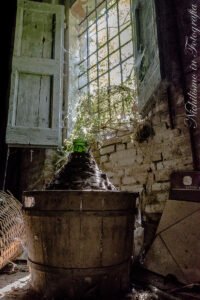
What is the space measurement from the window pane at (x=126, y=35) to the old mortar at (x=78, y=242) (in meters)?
2.66

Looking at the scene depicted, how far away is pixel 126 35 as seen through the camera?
361 cm

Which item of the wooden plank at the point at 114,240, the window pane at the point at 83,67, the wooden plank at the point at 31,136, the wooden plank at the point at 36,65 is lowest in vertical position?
the wooden plank at the point at 114,240

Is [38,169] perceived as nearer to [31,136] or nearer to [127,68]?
[31,136]

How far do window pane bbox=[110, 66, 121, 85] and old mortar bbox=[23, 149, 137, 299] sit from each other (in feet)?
7.50

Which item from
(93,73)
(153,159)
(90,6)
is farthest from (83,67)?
(153,159)

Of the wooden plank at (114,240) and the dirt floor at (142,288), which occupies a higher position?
the wooden plank at (114,240)

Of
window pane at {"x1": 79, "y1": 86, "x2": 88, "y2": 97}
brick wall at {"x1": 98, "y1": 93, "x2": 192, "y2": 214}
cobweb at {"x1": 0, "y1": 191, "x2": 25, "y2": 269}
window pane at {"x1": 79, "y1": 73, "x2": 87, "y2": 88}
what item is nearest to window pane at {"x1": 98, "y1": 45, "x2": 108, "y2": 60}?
window pane at {"x1": 79, "y1": 73, "x2": 87, "y2": 88}

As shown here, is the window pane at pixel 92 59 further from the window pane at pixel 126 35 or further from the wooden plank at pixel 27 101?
the wooden plank at pixel 27 101

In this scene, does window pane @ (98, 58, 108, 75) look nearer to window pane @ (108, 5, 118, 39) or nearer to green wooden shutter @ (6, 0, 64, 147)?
window pane @ (108, 5, 118, 39)

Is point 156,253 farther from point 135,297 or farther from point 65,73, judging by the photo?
point 65,73

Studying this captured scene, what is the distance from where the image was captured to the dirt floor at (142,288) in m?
1.68

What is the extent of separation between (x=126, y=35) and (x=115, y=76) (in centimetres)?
59

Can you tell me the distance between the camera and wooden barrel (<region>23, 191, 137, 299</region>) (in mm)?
1547

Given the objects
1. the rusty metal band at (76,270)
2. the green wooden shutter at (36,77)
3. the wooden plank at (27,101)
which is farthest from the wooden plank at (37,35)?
the rusty metal band at (76,270)
